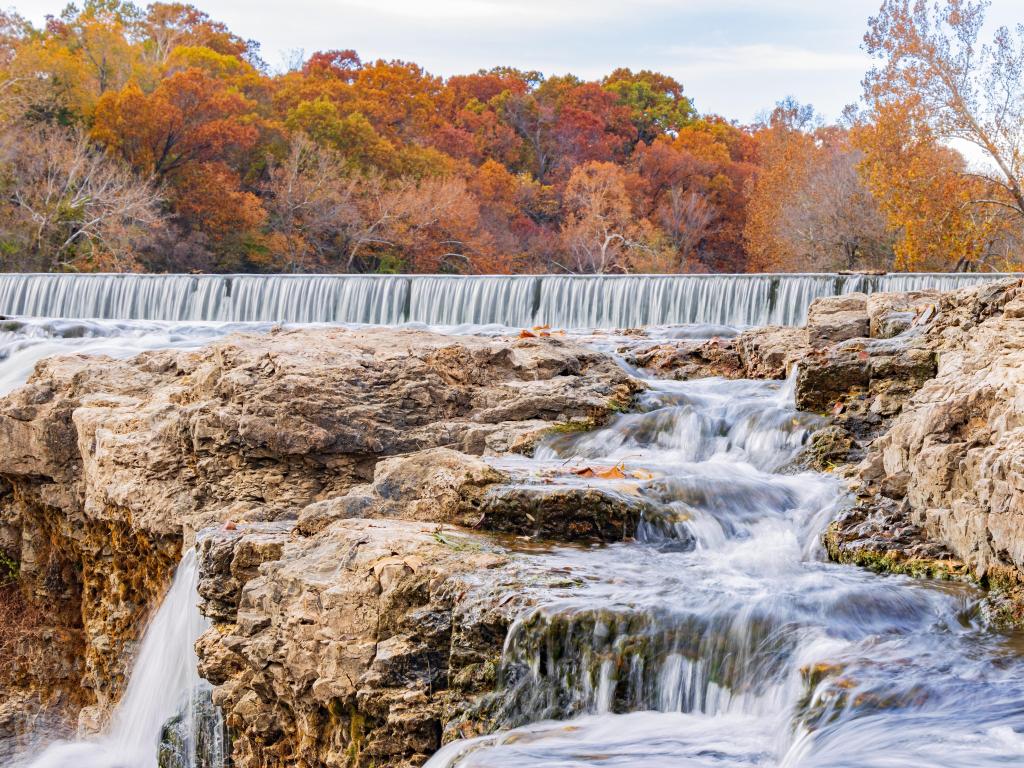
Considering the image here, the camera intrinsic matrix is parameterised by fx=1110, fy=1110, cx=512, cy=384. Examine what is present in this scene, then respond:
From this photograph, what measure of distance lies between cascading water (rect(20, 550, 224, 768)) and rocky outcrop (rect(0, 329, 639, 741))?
503mm

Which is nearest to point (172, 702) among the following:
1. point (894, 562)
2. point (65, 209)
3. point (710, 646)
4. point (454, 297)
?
point (710, 646)

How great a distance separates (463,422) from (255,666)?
2.83 meters

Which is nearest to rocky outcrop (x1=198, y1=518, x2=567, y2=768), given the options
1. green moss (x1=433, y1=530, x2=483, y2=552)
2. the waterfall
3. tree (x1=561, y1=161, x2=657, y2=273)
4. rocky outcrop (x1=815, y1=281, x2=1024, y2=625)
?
green moss (x1=433, y1=530, x2=483, y2=552)

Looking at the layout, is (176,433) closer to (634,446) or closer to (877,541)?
(634,446)

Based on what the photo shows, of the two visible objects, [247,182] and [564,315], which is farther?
[247,182]

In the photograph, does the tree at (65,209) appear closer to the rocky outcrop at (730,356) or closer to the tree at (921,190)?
the tree at (921,190)

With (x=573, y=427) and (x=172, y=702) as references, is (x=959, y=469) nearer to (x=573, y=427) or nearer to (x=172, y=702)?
(x=573, y=427)

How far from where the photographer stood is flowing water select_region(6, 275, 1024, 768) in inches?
134

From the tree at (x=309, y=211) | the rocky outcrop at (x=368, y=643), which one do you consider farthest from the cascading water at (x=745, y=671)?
the tree at (x=309, y=211)

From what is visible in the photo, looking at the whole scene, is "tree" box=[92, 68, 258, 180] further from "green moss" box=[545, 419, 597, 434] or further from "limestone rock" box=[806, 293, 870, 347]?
"green moss" box=[545, 419, 597, 434]

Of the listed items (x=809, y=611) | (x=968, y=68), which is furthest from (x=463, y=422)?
(x=968, y=68)

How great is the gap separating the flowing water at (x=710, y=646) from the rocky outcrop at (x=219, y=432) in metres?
0.56

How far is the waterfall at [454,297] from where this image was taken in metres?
17.2

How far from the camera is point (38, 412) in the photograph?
834 centimetres
